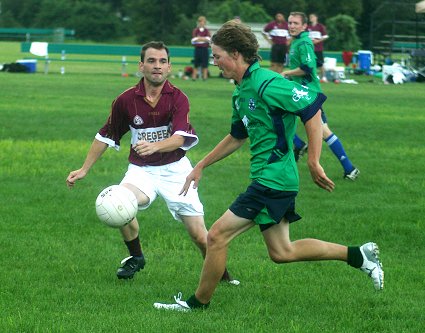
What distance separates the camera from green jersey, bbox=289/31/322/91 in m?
13.8

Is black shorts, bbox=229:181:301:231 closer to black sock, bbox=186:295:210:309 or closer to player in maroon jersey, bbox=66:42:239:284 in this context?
black sock, bbox=186:295:210:309

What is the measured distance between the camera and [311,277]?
7863 mm

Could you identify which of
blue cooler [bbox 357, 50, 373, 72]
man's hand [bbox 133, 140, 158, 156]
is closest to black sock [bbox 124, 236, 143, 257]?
man's hand [bbox 133, 140, 158, 156]

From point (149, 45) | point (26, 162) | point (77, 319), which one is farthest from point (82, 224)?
point (26, 162)

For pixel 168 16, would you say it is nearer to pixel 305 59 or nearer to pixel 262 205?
pixel 305 59

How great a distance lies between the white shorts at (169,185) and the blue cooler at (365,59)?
1414 inches

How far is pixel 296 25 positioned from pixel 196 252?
19.4 ft

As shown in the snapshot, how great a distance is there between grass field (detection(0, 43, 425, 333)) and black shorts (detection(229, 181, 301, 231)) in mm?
629

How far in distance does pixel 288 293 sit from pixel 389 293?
0.71m

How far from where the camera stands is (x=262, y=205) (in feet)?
21.4

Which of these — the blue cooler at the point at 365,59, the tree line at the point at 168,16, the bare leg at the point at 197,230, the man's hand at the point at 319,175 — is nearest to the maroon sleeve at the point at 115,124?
the bare leg at the point at 197,230

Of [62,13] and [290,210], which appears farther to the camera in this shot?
[62,13]

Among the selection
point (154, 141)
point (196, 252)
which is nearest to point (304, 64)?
point (196, 252)

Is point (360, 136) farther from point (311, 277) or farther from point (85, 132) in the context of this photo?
point (311, 277)
